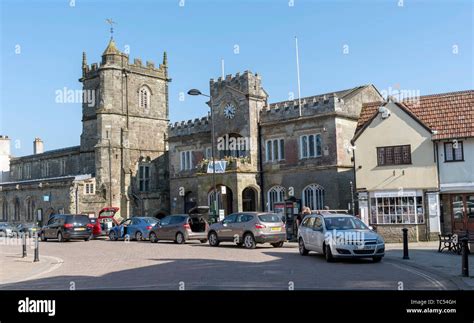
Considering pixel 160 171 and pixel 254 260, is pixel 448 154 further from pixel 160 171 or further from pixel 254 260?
pixel 160 171

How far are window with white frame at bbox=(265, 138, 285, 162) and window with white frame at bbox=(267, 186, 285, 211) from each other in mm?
2069

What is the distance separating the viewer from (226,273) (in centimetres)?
1349

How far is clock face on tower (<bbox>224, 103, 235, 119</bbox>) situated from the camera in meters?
37.2

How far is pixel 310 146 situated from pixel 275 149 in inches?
120

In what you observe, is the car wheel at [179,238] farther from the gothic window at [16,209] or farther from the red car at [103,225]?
the gothic window at [16,209]

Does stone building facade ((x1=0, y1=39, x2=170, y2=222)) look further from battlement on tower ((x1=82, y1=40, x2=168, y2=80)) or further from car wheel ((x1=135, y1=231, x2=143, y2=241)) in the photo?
car wheel ((x1=135, y1=231, x2=143, y2=241))

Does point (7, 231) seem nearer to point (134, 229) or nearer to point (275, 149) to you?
point (134, 229)

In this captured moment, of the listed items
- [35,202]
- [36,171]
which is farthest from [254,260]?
[36,171]


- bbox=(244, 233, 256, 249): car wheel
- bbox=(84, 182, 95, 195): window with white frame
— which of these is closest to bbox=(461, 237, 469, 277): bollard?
Result: bbox=(244, 233, 256, 249): car wheel

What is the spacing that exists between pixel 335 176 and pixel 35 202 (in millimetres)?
33667

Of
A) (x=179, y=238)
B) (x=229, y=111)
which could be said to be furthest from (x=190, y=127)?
(x=179, y=238)

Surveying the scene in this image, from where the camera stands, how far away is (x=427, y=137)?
25875 mm
